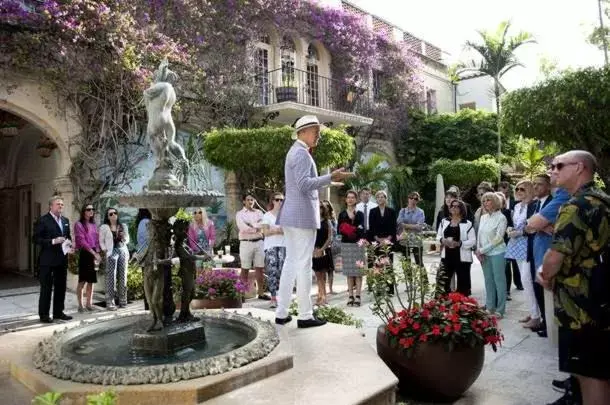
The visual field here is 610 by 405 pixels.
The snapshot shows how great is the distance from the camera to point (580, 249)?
10.2 ft

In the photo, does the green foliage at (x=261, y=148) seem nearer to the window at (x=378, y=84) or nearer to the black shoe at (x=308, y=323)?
the window at (x=378, y=84)

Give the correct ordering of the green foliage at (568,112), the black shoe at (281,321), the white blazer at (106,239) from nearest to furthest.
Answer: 1. the black shoe at (281,321)
2. the white blazer at (106,239)
3. the green foliage at (568,112)

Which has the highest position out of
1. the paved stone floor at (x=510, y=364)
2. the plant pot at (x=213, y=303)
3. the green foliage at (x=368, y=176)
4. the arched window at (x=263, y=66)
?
the arched window at (x=263, y=66)

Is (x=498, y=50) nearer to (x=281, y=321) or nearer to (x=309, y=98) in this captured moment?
(x=309, y=98)

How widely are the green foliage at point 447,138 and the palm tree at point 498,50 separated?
790mm

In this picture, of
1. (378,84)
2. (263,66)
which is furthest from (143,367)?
(378,84)

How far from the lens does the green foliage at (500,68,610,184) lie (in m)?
13.4

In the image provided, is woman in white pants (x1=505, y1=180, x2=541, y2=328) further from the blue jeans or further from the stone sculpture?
the stone sculpture

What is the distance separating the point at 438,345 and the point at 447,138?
1826 cm

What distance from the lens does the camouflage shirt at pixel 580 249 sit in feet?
10.1

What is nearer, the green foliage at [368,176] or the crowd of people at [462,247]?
the crowd of people at [462,247]

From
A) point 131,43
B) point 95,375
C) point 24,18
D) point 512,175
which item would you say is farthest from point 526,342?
point 512,175

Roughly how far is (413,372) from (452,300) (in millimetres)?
668

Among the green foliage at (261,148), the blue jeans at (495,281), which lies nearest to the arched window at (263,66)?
the green foliage at (261,148)
